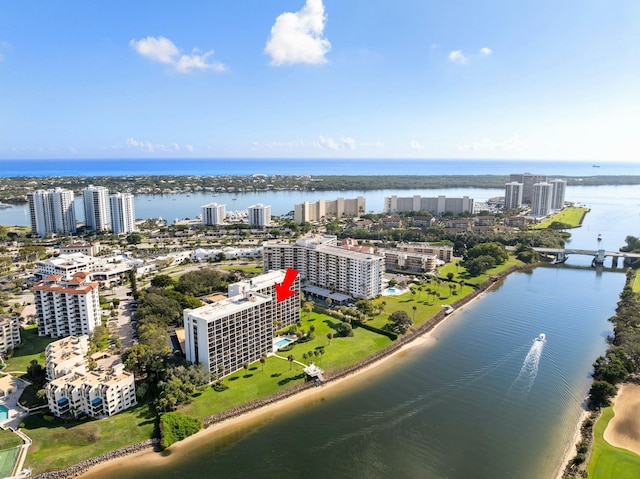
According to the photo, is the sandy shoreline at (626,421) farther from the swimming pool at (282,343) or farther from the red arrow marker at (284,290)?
the red arrow marker at (284,290)

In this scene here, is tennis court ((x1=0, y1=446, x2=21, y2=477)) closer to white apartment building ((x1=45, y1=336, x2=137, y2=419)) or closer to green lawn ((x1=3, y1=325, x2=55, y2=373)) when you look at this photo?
white apartment building ((x1=45, y1=336, x2=137, y2=419))

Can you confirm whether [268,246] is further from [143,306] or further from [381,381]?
[381,381]

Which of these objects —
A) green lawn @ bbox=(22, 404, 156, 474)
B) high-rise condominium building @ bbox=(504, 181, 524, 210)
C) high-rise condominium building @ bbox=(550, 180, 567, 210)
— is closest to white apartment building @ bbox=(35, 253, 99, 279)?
green lawn @ bbox=(22, 404, 156, 474)

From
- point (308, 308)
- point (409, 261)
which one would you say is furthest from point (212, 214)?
point (308, 308)

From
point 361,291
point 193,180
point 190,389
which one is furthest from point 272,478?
point 193,180

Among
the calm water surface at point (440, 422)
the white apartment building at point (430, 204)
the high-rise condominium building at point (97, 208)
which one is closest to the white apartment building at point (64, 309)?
the calm water surface at point (440, 422)
